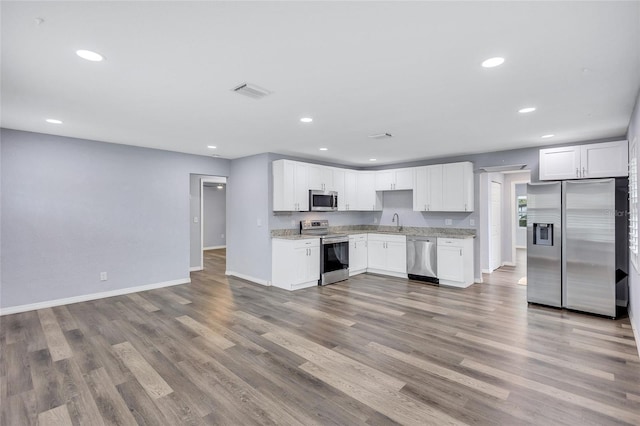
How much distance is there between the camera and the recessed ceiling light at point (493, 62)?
2229 millimetres

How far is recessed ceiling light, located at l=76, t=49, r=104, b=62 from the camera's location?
2.14 meters

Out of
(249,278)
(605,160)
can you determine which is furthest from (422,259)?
(249,278)

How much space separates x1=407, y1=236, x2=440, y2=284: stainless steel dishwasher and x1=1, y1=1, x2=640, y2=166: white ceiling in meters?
2.44

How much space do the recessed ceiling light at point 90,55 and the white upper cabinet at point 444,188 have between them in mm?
5587

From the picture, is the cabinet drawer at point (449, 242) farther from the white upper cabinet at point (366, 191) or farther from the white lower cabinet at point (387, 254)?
the white upper cabinet at point (366, 191)

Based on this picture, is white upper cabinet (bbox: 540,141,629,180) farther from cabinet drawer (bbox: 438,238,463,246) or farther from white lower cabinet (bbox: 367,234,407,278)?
white lower cabinet (bbox: 367,234,407,278)

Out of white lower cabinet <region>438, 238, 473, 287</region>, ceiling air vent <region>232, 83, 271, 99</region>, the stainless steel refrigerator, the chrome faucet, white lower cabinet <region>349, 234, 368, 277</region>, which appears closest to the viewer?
ceiling air vent <region>232, 83, 271, 99</region>

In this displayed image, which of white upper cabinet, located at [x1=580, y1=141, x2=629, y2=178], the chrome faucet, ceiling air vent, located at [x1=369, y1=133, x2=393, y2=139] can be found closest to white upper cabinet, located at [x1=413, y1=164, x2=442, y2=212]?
the chrome faucet

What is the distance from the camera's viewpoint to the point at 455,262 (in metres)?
5.64

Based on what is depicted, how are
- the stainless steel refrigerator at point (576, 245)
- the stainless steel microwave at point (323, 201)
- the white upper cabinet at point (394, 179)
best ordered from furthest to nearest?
the white upper cabinet at point (394, 179), the stainless steel microwave at point (323, 201), the stainless steel refrigerator at point (576, 245)

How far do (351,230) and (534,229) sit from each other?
3.80 meters

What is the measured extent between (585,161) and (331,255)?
4.22 metres

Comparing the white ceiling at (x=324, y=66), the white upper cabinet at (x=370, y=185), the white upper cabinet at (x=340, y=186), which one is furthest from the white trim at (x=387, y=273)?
the white ceiling at (x=324, y=66)

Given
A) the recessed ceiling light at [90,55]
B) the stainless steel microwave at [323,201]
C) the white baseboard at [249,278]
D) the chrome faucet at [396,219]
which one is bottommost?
the white baseboard at [249,278]
